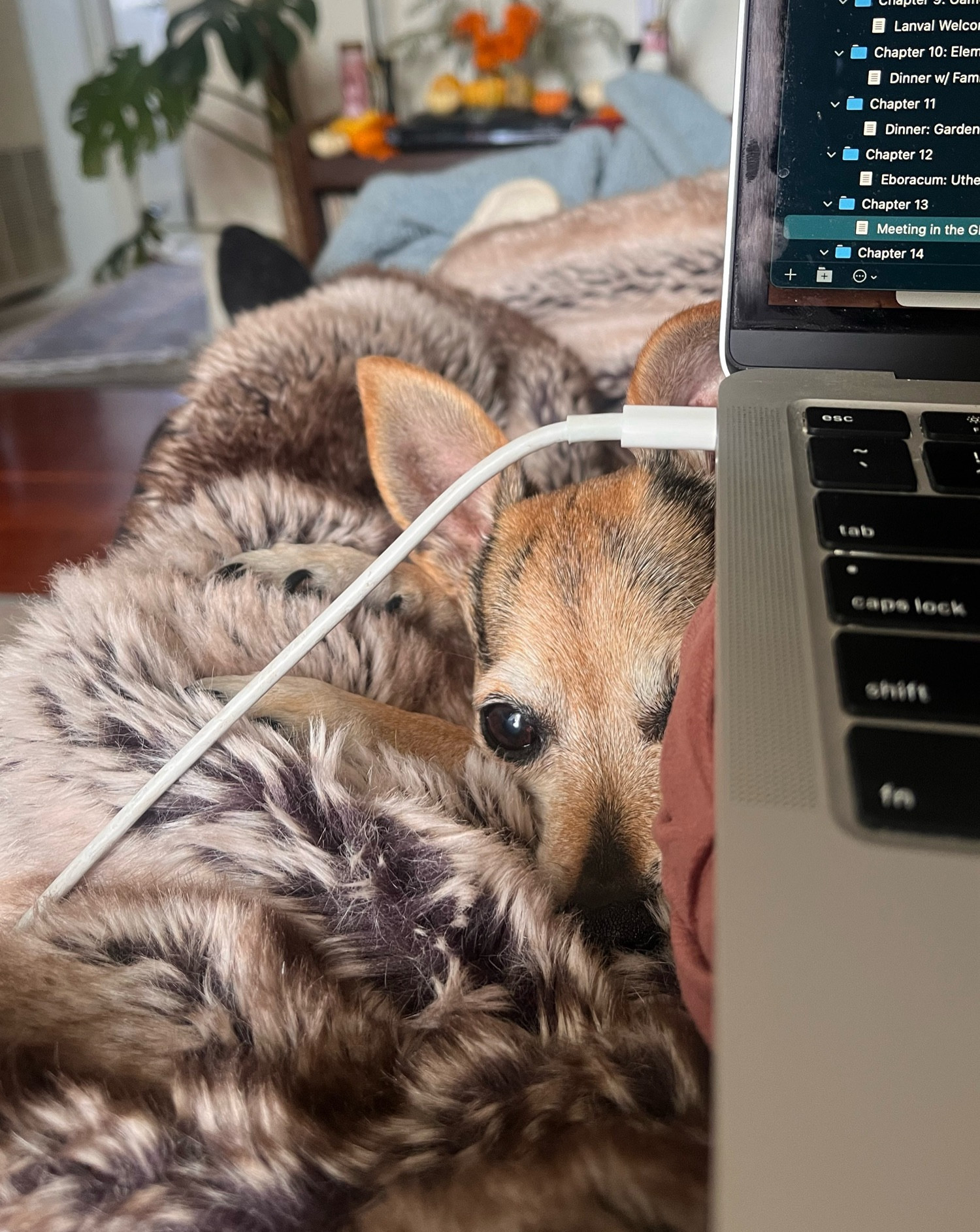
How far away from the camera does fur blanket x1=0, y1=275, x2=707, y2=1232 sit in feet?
1.13

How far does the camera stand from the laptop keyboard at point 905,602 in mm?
312

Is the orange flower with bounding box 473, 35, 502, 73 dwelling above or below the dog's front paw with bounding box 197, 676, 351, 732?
above

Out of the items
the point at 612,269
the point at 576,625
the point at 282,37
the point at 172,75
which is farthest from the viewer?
the point at 282,37

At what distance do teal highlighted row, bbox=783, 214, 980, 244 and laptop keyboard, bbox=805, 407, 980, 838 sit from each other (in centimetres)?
12

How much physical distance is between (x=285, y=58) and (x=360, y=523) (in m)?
2.75

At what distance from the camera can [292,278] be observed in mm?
1585

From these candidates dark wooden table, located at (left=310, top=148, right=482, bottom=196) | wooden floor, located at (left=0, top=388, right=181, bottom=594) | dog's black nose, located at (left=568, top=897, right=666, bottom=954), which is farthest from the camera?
dark wooden table, located at (left=310, top=148, right=482, bottom=196)

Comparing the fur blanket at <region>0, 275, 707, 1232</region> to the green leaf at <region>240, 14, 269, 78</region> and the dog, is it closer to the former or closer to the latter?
the dog

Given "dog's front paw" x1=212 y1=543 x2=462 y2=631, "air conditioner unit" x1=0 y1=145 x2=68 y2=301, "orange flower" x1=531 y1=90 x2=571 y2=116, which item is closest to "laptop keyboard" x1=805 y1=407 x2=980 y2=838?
"dog's front paw" x1=212 y1=543 x2=462 y2=631

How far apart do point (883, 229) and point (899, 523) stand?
0.24 meters

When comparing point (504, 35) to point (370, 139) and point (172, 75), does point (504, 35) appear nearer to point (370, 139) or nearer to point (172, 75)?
point (370, 139)

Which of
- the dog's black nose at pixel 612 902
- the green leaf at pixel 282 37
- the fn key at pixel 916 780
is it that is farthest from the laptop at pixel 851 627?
the green leaf at pixel 282 37

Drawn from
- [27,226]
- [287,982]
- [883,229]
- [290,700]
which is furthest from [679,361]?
[27,226]

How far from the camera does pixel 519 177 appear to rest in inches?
80.4
